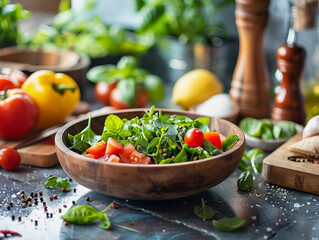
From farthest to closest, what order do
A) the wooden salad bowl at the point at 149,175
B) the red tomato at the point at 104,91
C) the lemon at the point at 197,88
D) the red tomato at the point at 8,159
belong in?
1. the red tomato at the point at 104,91
2. the lemon at the point at 197,88
3. the red tomato at the point at 8,159
4. the wooden salad bowl at the point at 149,175

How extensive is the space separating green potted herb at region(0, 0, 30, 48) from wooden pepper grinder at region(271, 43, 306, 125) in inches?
40.2

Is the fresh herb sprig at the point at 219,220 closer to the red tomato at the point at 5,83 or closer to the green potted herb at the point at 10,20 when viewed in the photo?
the red tomato at the point at 5,83

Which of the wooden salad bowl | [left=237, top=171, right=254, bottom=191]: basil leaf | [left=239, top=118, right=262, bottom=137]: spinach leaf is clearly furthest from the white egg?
the wooden salad bowl

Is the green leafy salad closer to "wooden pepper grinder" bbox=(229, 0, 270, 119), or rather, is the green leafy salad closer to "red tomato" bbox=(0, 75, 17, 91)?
"red tomato" bbox=(0, 75, 17, 91)

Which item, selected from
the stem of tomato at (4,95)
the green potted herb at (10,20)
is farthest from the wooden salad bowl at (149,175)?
the green potted herb at (10,20)

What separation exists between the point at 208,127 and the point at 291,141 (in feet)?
0.91

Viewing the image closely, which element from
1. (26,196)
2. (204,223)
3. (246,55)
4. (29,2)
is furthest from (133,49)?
(204,223)

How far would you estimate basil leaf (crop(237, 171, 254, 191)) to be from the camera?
45.9 inches

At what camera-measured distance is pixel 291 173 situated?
1177 mm

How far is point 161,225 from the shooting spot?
1.00 m

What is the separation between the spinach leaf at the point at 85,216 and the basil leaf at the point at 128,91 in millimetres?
858

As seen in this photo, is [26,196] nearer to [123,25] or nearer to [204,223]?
[204,223]

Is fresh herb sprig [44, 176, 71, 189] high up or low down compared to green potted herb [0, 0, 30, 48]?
down

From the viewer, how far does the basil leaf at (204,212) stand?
101cm
